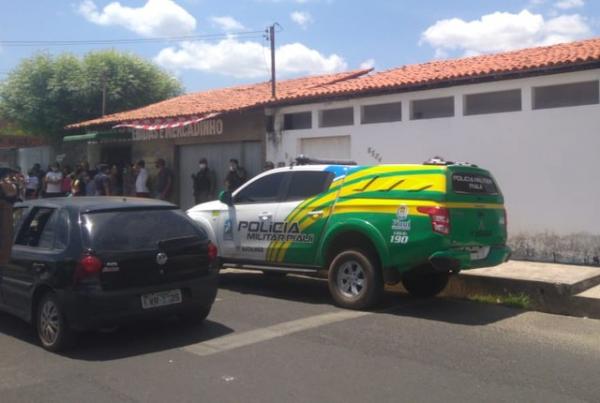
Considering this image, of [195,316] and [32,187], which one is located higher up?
[32,187]

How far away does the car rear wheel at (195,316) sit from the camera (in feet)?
22.0

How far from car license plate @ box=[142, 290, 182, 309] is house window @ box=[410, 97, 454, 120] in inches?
304

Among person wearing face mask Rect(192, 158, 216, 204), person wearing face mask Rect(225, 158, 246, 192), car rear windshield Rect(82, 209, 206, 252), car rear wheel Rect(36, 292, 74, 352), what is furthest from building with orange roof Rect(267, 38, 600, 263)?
car rear wheel Rect(36, 292, 74, 352)

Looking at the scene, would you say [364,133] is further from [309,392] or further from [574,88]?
[309,392]

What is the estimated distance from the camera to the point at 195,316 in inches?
270

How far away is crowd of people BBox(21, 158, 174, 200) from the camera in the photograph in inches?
638

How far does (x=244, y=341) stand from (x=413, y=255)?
219 centimetres

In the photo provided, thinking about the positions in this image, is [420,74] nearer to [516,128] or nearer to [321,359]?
[516,128]

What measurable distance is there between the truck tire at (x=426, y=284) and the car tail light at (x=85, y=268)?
169 inches

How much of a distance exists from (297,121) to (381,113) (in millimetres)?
2349

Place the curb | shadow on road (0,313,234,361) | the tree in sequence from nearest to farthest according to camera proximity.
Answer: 1. shadow on road (0,313,234,361)
2. the curb
3. the tree

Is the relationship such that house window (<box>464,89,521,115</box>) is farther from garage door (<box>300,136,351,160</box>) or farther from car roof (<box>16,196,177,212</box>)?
car roof (<box>16,196,177,212</box>)

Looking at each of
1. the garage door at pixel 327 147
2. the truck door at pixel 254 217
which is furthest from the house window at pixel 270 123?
the truck door at pixel 254 217

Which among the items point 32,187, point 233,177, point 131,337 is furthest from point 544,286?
point 32,187
